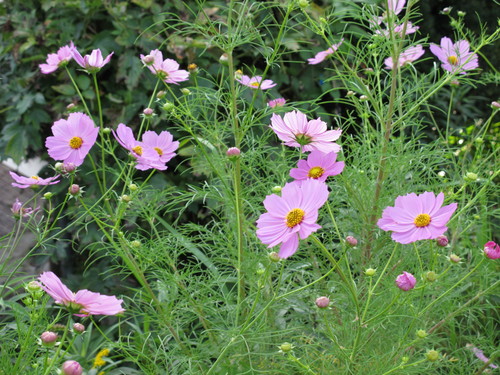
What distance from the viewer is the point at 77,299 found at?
81cm

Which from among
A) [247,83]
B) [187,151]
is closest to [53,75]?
[187,151]

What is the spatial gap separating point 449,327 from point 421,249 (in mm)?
382

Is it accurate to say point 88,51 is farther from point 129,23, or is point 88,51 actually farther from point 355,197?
point 355,197

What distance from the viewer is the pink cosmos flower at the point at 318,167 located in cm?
100

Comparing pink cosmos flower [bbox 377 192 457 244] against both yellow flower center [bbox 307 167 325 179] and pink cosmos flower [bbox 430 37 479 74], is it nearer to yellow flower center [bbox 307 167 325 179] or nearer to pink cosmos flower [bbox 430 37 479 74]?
yellow flower center [bbox 307 167 325 179]

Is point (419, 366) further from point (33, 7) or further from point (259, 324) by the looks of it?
point (33, 7)

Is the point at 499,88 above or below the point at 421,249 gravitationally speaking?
below

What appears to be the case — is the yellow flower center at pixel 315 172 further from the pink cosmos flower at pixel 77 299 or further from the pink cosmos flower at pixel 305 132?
the pink cosmos flower at pixel 77 299

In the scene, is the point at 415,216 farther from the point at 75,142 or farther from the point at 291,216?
the point at 75,142

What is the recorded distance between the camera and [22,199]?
2.34 m

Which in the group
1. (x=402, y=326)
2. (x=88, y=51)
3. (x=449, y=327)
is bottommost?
(x=449, y=327)

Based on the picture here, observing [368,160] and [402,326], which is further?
[368,160]

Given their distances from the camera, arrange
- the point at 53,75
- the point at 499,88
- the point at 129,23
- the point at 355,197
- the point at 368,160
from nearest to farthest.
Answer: the point at 355,197 < the point at 368,160 < the point at 129,23 < the point at 53,75 < the point at 499,88

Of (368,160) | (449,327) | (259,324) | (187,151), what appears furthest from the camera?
(187,151)
